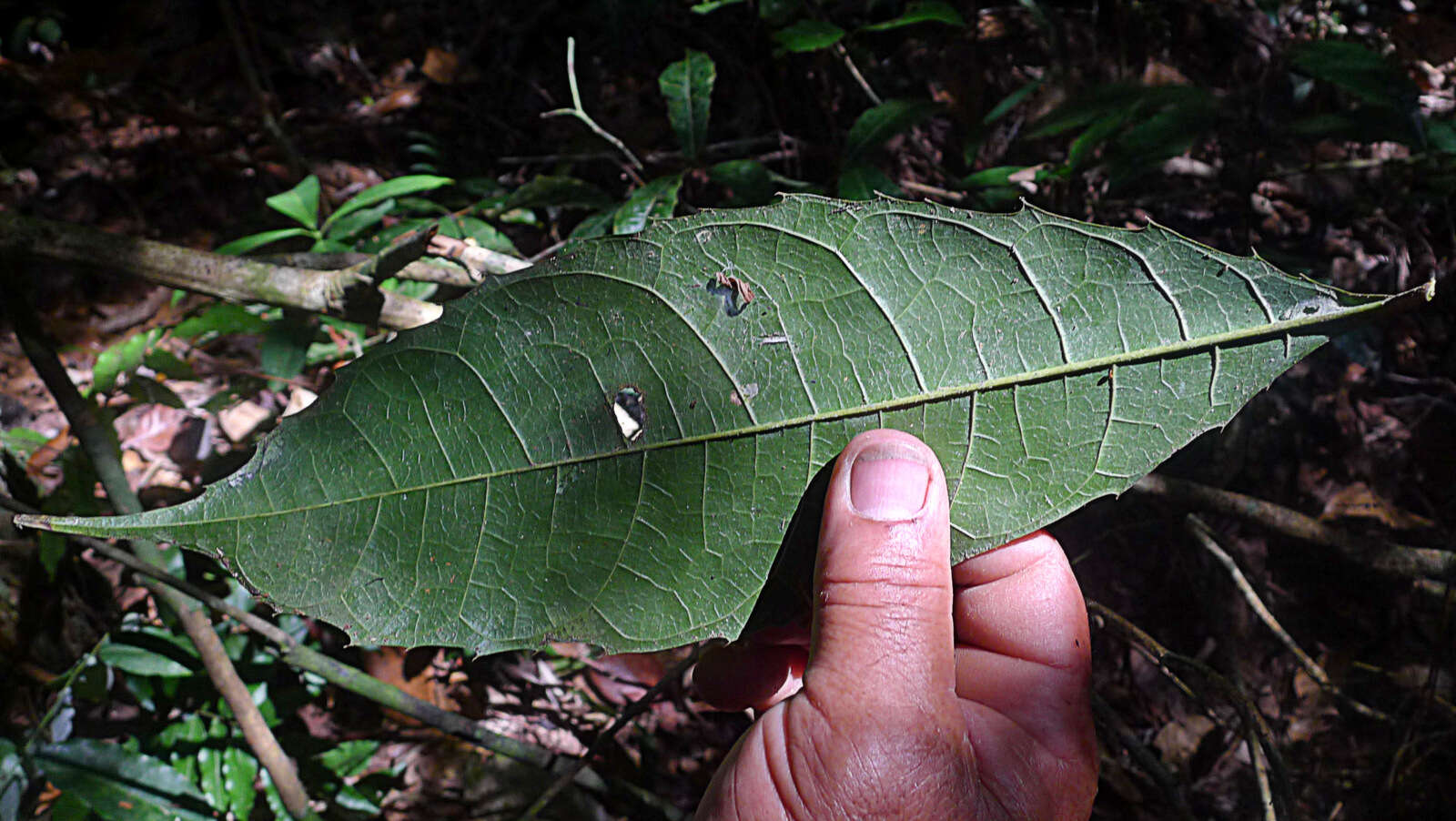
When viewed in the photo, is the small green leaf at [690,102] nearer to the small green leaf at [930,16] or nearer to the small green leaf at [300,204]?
the small green leaf at [930,16]

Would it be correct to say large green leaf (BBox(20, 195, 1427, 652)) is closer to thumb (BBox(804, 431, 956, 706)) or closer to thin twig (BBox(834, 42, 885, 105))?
thumb (BBox(804, 431, 956, 706))

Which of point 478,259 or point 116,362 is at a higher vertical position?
point 478,259

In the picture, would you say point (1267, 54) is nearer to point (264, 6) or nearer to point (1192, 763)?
point (1192, 763)

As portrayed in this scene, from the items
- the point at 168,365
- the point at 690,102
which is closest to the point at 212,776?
the point at 168,365

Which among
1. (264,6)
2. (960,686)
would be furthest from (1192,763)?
(264,6)

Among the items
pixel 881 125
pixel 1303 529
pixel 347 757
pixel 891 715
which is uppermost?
pixel 881 125

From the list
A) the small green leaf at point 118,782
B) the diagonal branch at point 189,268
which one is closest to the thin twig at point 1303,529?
the diagonal branch at point 189,268

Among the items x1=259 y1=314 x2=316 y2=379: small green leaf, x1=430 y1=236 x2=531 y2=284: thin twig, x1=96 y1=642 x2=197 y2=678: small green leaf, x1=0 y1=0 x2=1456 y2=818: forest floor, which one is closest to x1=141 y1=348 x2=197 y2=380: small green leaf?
x1=0 y1=0 x2=1456 y2=818: forest floor

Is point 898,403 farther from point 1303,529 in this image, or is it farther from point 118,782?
point 118,782
